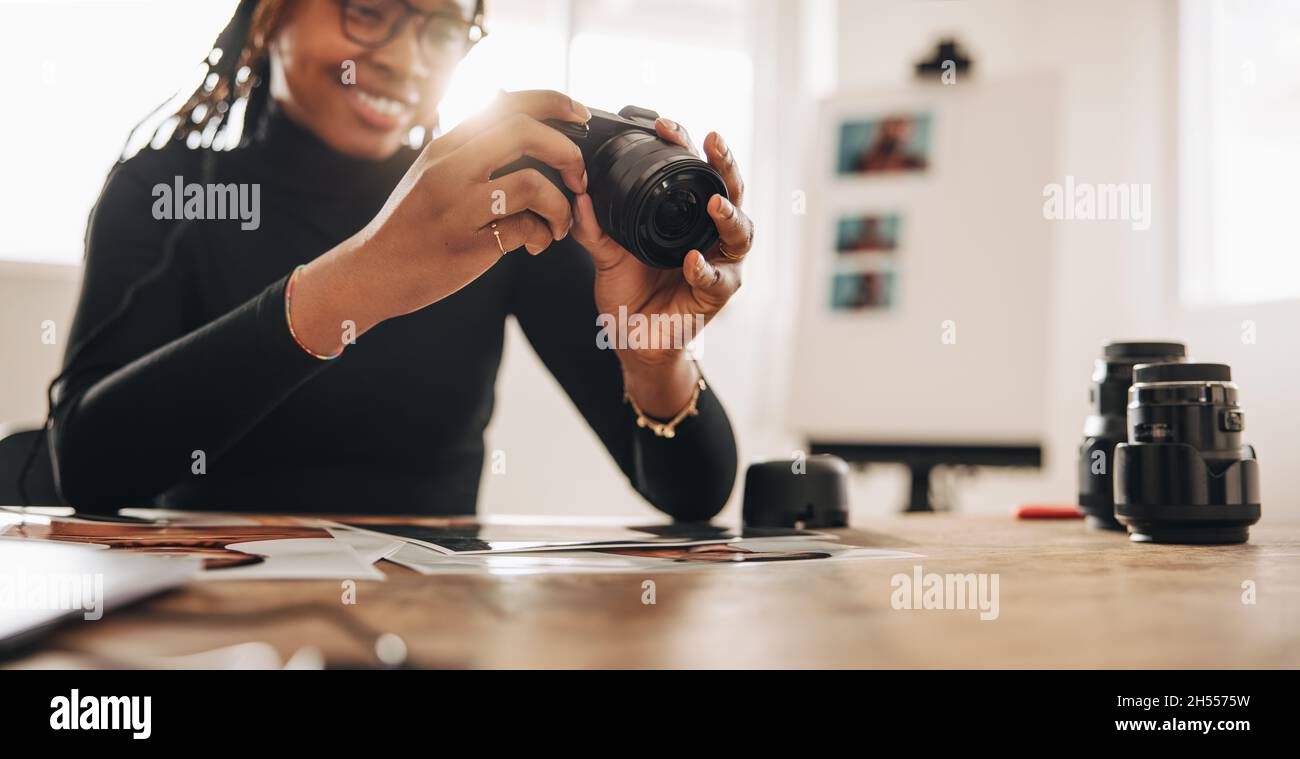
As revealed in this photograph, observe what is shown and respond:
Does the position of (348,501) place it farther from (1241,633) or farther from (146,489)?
(1241,633)

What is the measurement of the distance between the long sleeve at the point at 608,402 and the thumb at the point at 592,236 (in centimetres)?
20

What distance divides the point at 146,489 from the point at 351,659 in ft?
2.14

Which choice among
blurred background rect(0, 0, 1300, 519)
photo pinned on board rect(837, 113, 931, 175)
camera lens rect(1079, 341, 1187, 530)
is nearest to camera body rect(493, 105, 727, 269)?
camera lens rect(1079, 341, 1187, 530)

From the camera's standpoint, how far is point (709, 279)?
669 millimetres

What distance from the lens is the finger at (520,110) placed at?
59 centimetres

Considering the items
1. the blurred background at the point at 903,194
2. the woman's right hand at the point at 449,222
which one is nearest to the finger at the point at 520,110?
the woman's right hand at the point at 449,222

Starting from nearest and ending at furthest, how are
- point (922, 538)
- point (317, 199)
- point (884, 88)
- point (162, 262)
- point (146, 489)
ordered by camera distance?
1. point (922, 538)
2. point (146, 489)
3. point (162, 262)
4. point (317, 199)
5. point (884, 88)

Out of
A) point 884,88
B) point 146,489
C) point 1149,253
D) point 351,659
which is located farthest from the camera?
point 884,88

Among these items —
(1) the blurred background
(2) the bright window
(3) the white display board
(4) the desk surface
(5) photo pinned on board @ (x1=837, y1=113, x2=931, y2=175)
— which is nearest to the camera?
(4) the desk surface

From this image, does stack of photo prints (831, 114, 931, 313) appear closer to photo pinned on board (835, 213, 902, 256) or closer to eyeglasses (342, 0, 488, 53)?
photo pinned on board (835, 213, 902, 256)

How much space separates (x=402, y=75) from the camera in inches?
38.9

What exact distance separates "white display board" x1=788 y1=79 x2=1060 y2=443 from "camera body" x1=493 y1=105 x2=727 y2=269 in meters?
1.71

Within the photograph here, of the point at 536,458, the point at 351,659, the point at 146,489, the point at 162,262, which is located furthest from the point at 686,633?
the point at 536,458

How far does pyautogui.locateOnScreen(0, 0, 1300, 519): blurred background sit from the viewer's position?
183 centimetres
